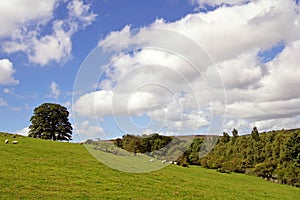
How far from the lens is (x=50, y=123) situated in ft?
268

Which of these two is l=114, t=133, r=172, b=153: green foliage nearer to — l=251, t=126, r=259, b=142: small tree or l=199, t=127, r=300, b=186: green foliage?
l=199, t=127, r=300, b=186: green foliage

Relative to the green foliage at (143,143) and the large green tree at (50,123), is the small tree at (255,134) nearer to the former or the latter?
the green foliage at (143,143)

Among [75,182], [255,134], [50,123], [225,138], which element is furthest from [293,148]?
[75,182]

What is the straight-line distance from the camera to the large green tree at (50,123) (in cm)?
8025

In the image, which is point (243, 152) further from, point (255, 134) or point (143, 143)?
point (143, 143)

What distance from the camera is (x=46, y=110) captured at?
3228 inches

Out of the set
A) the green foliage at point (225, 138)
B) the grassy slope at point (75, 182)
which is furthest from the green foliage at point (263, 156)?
the grassy slope at point (75, 182)

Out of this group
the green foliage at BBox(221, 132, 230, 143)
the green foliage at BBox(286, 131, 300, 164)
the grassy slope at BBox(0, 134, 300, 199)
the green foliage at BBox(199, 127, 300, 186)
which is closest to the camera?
the grassy slope at BBox(0, 134, 300, 199)

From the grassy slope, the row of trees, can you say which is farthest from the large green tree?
the grassy slope

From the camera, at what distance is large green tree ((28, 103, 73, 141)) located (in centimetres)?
8025

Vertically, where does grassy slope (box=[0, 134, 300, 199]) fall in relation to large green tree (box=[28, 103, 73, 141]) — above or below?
below

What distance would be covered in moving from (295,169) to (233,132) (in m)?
55.2

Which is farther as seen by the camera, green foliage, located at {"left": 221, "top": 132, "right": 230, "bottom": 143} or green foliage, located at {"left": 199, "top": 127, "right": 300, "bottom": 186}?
green foliage, located at {"left": 221, "top": 132, "right": 230, "bottom": 143}

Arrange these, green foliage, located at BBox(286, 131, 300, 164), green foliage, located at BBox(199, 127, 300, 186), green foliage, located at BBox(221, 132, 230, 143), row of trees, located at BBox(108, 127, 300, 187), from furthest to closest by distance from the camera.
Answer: green foliage, located at BBox(221, 132, 230, 143)
green foliage, located at BBox(286, 131, 300, 164)
green foliage, located at BBox(199, 127, 300, 186)
row of trees, located at BBox(108, 127, 300, 187)
